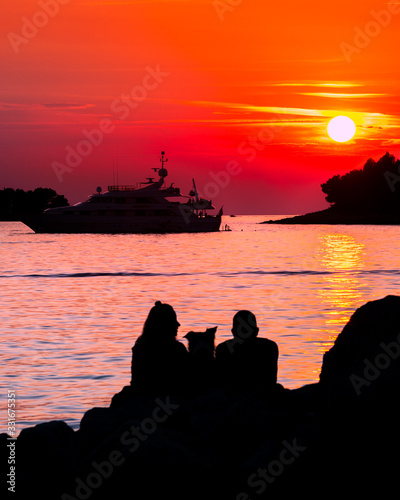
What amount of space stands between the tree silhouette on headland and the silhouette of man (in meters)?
164

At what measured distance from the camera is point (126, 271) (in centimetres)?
4406

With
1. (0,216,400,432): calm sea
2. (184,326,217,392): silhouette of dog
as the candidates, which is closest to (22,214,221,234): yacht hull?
(0,216,400,432): calm sea

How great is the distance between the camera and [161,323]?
8.48m

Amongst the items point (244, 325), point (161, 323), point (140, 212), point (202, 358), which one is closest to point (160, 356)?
point (161, 323)

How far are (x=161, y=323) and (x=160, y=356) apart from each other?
466mm

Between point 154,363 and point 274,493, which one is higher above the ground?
point 154,363

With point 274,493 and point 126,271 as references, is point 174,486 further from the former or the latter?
point 126,271

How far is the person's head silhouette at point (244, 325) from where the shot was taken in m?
8.59

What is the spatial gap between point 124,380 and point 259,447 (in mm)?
5510

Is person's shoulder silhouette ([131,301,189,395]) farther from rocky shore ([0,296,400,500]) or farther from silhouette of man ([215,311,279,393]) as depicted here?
rocky shore ([0,296,400,500])

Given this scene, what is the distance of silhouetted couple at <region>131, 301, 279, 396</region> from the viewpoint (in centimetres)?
865

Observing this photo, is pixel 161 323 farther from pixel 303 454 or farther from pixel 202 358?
pixel 303 454

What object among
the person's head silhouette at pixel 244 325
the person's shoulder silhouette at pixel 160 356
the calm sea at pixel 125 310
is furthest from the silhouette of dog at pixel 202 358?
the calm sea at pixel 125 310

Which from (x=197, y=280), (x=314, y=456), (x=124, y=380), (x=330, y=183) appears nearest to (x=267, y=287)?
(x=197, y=280)
